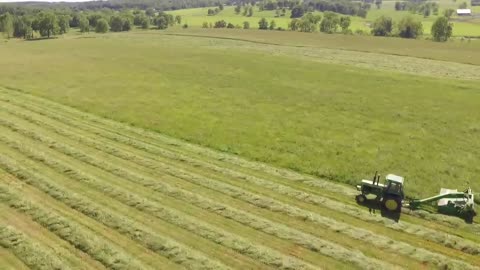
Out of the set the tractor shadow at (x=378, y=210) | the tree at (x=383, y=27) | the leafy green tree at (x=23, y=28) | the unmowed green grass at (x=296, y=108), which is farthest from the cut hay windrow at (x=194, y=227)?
the tree at (x=383, y=27)

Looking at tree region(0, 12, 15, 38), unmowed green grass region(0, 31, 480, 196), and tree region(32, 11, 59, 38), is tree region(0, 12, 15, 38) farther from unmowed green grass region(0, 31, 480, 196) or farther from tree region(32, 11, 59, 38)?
unmowed green grass region(0, 31, 480, 196)


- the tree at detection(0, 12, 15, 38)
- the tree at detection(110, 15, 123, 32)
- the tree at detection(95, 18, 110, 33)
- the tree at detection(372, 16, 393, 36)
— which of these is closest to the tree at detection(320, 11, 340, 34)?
the tree at detection(372, 16, 393, 36)

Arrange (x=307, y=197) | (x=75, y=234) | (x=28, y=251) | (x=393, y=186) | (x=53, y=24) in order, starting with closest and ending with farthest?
(x=28, y=251), (x=75, y=234), (x=393, y=186), (x=307, y=197), (x=53, y=24)

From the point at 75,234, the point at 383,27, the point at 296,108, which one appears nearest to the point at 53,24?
the point at 383,27

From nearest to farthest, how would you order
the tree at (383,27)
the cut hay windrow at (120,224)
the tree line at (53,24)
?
the cut hay windrow at (120,224)
the tree line at (53,24)
the tree at (383,27)

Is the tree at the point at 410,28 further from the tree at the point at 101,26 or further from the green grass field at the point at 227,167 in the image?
the tree at the point at 101,26

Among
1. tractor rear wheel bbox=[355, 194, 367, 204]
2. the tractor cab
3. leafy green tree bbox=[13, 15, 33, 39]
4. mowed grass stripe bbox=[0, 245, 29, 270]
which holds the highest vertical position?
leafy green tree bbox=[13, 15, 33, 39]

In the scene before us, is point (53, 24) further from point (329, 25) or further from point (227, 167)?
point (227, 167)
